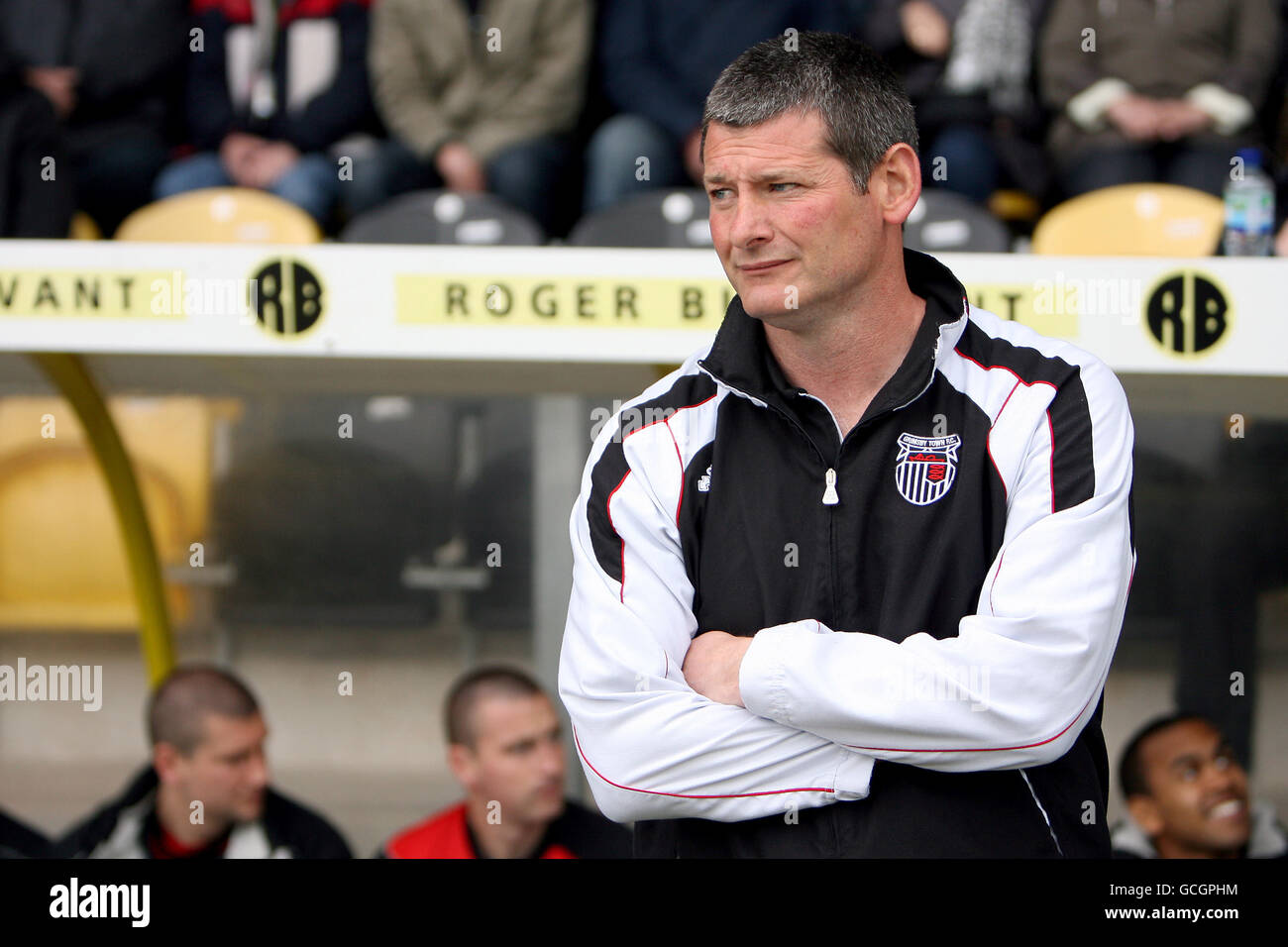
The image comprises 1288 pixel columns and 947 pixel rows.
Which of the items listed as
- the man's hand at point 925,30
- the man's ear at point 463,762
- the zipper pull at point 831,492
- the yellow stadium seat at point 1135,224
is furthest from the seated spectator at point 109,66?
the zipper pull at point 831,492

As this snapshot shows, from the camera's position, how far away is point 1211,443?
477cm

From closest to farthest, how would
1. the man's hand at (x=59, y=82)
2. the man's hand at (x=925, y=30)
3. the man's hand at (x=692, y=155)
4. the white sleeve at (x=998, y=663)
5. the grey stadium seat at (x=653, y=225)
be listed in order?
1. the white sleeve at (x=998, y=663)
2. the grey stadium seat at (x=653, y=225)
3. the man's hand at (x=692, y=155)
4. the man's hand at (x=925, y=30)
5. the man's hand at (x=59, y=82)

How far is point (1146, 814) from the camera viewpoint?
120 inches

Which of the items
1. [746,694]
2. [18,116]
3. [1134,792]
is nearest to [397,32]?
[18,116]

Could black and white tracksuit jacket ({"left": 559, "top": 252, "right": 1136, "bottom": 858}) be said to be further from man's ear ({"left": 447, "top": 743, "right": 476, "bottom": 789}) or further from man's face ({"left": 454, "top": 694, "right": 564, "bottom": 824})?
man's ear ({"left": 447, "top": 743, "right": 476, "bottom": 789})

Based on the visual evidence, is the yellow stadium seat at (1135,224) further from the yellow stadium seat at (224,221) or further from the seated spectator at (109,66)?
the seated spectator at (109,66)

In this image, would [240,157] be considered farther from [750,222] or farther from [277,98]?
[750,222]

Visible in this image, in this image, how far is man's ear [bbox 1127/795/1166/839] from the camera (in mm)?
2992

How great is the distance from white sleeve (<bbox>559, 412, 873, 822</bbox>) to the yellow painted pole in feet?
6.20

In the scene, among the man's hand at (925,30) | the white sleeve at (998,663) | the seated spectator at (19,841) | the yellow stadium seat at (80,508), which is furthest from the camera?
the yellow stadium seat at (80,508)

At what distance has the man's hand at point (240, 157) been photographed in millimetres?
3461

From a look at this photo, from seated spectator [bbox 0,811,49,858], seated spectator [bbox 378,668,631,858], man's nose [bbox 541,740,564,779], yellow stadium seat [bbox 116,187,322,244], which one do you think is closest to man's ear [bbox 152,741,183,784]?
seated spectator [bbox 0,811,49,858]

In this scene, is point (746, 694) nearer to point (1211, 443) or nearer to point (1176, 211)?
point (1176, 211)

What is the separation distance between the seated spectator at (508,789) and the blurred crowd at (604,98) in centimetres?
107
